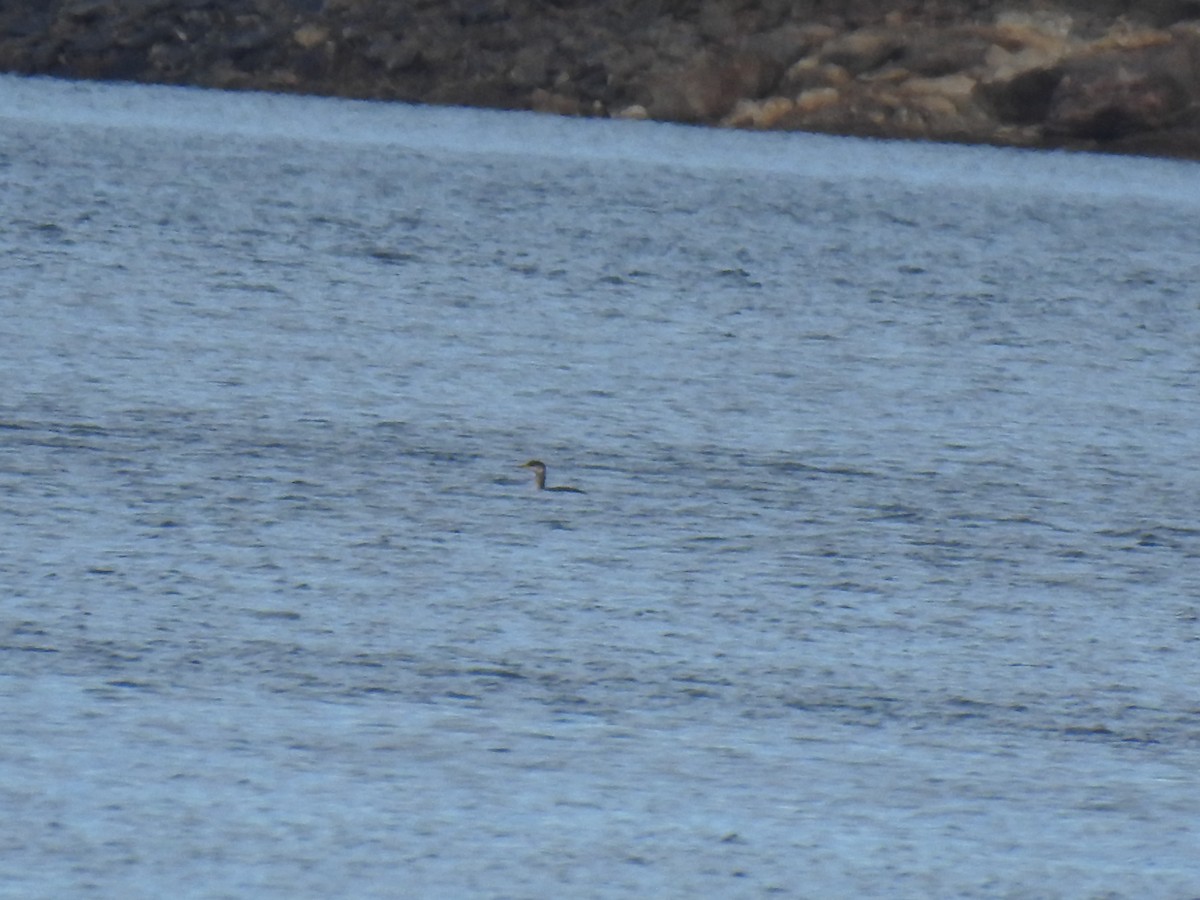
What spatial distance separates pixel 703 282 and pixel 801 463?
434 cm

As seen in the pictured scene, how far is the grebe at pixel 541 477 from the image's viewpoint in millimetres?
4812

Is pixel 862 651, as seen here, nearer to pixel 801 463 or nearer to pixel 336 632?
pixel 336 632

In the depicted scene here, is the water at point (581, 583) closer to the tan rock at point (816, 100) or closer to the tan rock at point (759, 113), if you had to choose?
the tan rock at point (759, 113)

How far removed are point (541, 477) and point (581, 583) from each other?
2.86 feet

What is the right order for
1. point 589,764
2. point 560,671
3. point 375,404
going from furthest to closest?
point 375,404, point 560,671, point 589,764

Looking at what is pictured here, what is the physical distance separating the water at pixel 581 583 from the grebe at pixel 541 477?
0.06m

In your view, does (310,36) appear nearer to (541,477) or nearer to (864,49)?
(864,49)

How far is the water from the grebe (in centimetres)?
6

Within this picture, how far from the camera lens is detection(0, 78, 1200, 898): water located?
2.69m

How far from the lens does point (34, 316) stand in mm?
6895

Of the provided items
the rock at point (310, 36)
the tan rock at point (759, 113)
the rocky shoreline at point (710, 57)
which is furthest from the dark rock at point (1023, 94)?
the rock at point (310, 36)

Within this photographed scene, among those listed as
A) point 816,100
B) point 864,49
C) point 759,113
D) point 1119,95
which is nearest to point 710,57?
point 759,113

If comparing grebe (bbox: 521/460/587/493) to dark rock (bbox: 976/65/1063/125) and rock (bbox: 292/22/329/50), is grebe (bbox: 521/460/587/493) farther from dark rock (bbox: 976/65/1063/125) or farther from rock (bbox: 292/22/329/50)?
rock (bbox: 292/22/329/50)

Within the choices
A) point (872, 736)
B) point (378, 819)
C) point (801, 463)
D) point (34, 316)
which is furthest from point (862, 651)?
point (34, 316)
